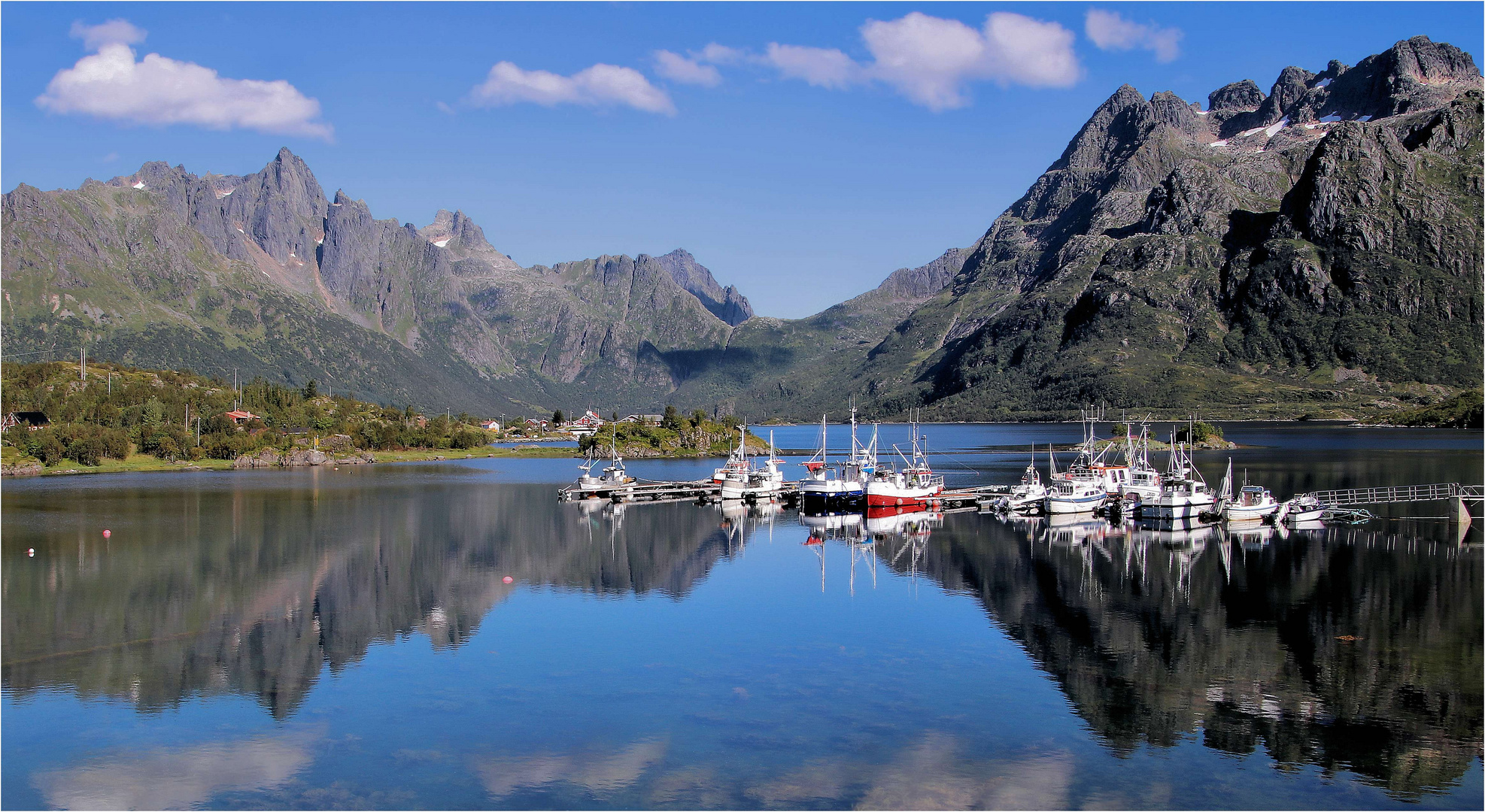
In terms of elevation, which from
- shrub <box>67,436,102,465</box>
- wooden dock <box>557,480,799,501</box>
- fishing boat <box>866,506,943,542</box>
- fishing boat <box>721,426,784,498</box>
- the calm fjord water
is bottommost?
the calm fjord water

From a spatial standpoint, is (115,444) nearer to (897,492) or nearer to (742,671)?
(897,492)

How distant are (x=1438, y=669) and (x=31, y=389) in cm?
18816

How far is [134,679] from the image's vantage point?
1555 inches

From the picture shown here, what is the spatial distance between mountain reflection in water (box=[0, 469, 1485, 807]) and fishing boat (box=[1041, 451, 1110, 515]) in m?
3.14

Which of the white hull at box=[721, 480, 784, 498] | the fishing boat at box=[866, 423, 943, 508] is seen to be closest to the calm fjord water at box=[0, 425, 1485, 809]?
the fishing boat at box=[866, 423, 943, 508]

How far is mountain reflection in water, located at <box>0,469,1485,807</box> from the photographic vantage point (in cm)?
3056

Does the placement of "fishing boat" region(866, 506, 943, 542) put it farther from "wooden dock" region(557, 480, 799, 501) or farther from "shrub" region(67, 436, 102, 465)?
"shrub" region(67, 436, 102, 465)

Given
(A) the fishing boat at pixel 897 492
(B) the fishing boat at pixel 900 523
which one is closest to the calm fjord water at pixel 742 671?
(B) the fishing boat at pixel 900 523

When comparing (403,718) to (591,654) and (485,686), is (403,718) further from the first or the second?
(591,654)

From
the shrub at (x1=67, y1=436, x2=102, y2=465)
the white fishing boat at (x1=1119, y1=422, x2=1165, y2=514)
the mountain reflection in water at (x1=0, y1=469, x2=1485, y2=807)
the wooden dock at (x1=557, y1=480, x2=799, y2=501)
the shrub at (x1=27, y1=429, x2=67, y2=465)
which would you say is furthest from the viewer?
the shrub at (x1=67, y1=436, x2=102, y2=465)

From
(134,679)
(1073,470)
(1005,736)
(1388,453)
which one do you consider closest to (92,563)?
(134,679)

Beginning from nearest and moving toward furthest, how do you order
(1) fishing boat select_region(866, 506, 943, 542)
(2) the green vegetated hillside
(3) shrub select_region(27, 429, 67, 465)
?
1. (1) fishing boat select_region(866, 506, 943, 542)
2. (3) shrub select_region(27, 429, 67, 465)
3. (2) the green vegetated hillside

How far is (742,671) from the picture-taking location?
41.2 meters

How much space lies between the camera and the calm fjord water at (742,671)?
30031mm
